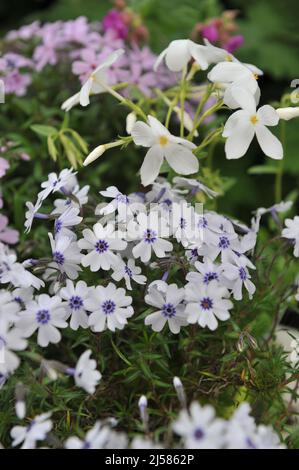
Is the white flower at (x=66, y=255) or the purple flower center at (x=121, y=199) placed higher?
the purple flower center at (x=121, y=199)

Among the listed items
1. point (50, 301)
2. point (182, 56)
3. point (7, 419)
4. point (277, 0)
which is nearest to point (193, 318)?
point (50, 301)

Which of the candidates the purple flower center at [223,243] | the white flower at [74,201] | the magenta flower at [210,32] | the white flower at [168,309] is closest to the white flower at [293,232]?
the purple flower center at [223,243]

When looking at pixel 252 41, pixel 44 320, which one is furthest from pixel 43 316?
pixel 252 41

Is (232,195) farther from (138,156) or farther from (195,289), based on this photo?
(195,289)

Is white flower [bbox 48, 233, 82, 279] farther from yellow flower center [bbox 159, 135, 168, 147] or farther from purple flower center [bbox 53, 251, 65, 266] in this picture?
yellow flower center [bbox 159, 135, 168, 147]

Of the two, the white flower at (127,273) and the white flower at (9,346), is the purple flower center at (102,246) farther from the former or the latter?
the white flower at (9,346)

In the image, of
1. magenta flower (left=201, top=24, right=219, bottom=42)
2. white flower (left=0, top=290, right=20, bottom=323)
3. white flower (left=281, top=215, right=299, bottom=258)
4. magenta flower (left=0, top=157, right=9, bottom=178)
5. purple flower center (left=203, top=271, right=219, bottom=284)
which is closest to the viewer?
white flower (left=0, top=290, right=20, bottom=323)

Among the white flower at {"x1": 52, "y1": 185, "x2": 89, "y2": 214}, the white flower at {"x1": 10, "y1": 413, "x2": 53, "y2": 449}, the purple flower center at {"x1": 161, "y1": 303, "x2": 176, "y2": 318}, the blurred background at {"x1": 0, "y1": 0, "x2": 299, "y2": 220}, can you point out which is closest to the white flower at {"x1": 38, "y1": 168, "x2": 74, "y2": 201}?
the white flower at {"x1": 52, "y1": 185, "x2": 89, "y2": 214}
